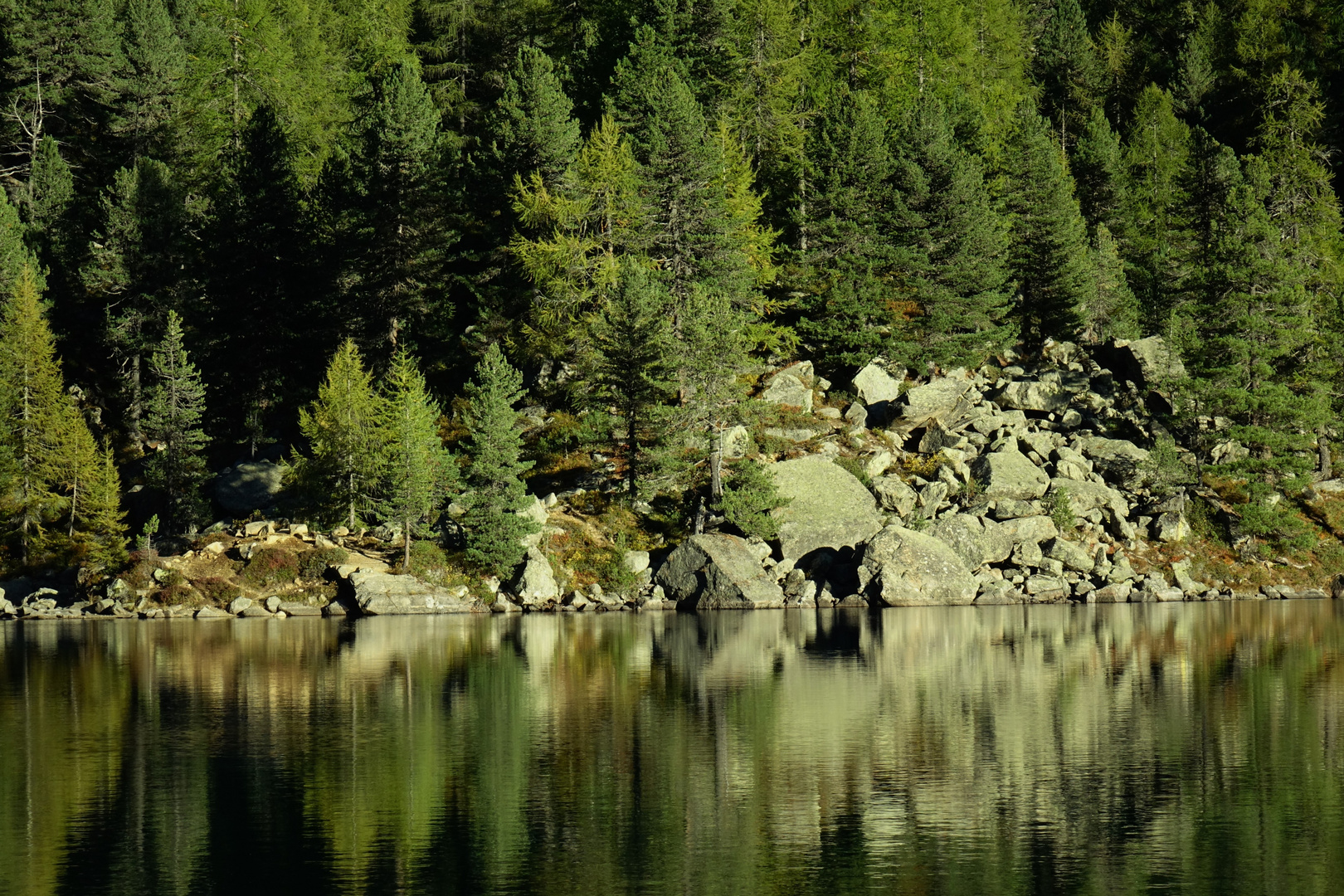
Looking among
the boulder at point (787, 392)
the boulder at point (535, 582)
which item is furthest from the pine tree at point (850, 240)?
the boulder at point (535, 582)

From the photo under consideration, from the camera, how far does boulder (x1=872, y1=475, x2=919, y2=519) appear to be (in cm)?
7088

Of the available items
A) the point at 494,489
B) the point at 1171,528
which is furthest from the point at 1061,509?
the point at 494,489

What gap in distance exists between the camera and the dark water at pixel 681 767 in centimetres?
2105

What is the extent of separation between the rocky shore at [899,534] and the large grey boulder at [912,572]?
0.09 metres

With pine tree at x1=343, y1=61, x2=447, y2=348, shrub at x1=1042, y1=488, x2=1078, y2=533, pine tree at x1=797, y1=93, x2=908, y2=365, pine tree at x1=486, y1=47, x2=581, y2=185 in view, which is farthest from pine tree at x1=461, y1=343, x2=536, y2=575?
shrub at x1=1042, y1=488, x2=1078, y2=533

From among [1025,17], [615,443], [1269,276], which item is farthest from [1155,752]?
[1025,17]

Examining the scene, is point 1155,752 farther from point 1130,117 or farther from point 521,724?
point 1130,117

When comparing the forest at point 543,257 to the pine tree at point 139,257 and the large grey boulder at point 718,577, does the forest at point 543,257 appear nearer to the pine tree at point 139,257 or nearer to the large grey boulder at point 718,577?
the pine tree at point 139,257

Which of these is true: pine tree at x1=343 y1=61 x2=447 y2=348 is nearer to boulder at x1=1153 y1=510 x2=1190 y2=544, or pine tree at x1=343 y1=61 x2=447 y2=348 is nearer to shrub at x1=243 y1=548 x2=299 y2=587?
shrub at x1=243 y1=548 x2=299 y2=587

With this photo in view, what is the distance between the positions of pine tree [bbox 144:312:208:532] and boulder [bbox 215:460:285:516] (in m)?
1.62

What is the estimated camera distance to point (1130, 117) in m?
120

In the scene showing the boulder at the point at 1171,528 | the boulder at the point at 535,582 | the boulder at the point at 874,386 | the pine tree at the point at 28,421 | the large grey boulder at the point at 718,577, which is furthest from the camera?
the boulder at the point at 874,386

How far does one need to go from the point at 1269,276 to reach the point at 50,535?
68620 millimetres

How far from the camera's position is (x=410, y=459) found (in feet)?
218
